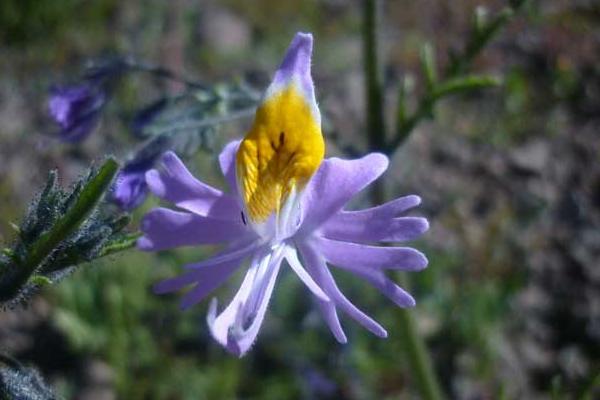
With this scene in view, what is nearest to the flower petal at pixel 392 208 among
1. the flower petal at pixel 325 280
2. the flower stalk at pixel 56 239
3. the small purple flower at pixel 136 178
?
the flower petal at pixel 325 280

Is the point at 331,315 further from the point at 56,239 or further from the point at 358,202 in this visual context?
the point at 358,202

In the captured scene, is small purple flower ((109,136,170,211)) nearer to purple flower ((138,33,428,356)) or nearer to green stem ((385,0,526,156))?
purple flower ((138,33,428,356))

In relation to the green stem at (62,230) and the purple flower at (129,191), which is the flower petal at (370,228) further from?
the purple flower at (129,191)

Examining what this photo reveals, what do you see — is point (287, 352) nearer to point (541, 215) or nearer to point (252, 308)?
point (541, 215)

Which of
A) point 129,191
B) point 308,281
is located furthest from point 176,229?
point 129,191

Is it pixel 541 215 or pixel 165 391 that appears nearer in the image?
pixel 165 391

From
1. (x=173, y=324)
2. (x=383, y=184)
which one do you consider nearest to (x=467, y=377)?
(x=173, y=324)

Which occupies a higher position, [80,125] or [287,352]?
[80,125]
